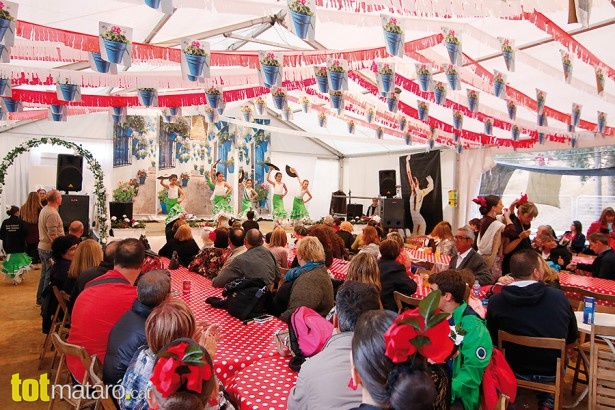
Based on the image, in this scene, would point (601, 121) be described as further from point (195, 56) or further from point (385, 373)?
point (385, 373)

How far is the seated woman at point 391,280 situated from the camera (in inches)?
150

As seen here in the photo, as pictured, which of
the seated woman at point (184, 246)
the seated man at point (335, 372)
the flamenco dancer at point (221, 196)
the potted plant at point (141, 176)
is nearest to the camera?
the seated man at point (335, 372)

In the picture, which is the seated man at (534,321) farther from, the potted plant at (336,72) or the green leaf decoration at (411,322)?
the potted plant at (336,72)

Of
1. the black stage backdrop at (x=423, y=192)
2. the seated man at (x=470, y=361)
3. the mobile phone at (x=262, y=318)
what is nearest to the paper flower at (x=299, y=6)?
the mobile phone at (x=262, y=318)

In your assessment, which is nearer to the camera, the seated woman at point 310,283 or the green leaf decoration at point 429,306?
the green leaf decoration at point 429,306

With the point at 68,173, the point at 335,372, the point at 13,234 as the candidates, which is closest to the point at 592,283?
the point at 335,372

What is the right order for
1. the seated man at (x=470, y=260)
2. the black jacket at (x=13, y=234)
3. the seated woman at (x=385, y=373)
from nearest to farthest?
the seated woman at (x=385, y=373) < the seated man at (x=470, y=260) < the black jacket at (x=13, y=234)

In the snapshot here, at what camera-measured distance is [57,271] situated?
171 inches

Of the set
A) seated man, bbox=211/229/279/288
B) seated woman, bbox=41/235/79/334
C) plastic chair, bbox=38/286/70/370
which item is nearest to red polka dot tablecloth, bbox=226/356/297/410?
seated man, bbox=211/229/279/288

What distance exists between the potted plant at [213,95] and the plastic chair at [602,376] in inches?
206

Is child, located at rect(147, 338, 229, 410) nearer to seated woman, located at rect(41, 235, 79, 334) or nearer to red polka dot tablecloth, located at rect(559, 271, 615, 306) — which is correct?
seated woman, located at rect(41, 235, 79, 334)

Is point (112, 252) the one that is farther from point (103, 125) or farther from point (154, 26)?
point (103, 125)

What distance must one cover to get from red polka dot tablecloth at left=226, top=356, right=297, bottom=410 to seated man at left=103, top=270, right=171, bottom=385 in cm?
50

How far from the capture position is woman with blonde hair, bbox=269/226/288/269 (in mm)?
5277
